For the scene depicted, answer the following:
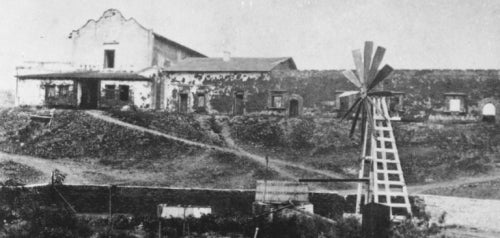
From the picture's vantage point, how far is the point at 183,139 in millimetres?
32281

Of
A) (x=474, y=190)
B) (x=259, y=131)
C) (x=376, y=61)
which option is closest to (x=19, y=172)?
(x=259, y=131)

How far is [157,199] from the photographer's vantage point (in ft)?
62.8

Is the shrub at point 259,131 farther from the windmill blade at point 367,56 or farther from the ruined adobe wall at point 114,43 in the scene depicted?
the windmill blade at point 367,56

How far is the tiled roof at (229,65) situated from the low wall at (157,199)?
19894 millimetres

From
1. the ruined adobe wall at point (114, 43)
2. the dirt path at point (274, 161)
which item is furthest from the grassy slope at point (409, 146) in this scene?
the ruined adobe wall at point (114, 43)

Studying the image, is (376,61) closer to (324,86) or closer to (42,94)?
(324,86)

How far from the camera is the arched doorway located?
3441 centimetres

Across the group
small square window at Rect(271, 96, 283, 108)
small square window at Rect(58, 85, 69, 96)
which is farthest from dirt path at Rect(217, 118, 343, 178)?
small square window at Rect(58, 85, 69, 96)

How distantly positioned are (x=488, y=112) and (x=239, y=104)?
57.5ft

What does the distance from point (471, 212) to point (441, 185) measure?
29.6 feet

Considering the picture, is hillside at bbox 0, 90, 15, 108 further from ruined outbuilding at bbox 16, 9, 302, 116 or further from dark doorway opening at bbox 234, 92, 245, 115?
dark doorway opening at bbox 234, 92, 245, 115

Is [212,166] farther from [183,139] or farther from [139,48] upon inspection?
[139,48]

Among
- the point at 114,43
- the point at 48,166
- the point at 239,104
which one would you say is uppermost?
the point at 114,43

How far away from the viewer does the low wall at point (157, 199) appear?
61.2ft
